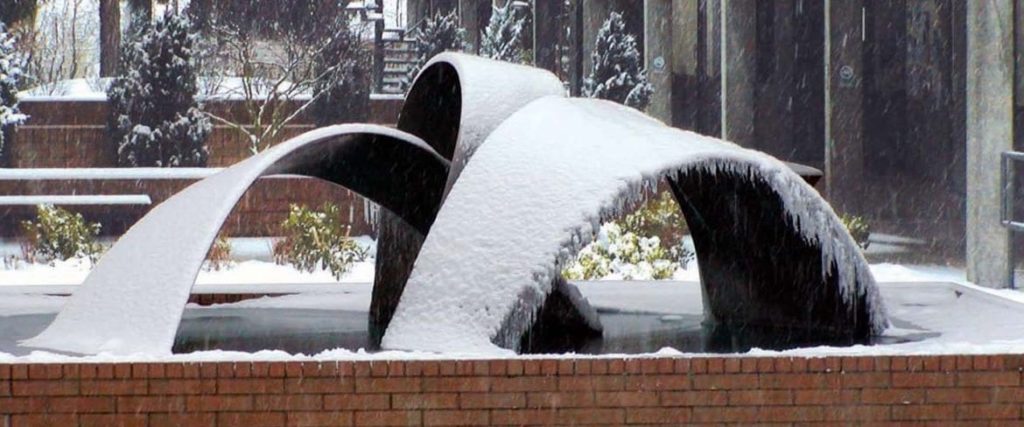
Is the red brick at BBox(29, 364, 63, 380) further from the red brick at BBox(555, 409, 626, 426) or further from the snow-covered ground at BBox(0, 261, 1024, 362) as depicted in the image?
the red brick at BBox(555, 409, 626, 426)

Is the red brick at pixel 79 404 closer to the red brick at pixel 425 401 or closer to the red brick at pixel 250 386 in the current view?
the red brick at pixel 250 386

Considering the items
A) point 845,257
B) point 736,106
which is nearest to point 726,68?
point 736,106

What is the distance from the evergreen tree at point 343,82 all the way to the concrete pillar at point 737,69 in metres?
7.66

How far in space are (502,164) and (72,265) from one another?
12976 millimetres

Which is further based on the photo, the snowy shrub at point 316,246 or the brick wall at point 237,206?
the brick wall at point 237,206

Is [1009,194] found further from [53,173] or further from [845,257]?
[53,173]

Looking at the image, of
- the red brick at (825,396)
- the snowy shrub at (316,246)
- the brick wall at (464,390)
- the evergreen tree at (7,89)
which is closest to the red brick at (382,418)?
the brick wall at (464,390)

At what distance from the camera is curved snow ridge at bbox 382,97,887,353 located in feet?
26.0

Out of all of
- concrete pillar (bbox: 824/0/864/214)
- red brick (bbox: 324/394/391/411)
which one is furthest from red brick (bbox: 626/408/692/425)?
concrete pillar (bbox: 824/0/864/214)

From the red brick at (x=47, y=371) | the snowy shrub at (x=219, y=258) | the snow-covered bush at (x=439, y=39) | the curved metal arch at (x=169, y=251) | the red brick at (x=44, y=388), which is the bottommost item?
the snowy shrub at (x=219, y=258)

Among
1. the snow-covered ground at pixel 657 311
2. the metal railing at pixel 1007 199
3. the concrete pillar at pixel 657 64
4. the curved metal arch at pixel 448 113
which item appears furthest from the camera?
Result: the concrete pillar at pixel 657 64

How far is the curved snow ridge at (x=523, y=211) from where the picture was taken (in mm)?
7914

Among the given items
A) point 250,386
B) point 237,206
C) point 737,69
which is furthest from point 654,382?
point 237,206

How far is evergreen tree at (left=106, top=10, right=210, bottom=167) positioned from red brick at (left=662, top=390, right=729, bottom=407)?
20.2 meters
